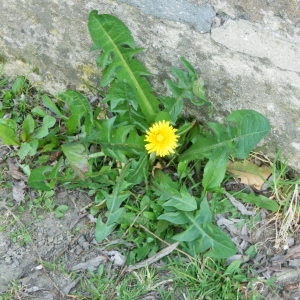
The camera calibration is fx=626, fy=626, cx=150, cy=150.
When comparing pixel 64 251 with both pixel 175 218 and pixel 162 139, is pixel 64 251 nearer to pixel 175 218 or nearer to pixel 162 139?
pixel 175 218

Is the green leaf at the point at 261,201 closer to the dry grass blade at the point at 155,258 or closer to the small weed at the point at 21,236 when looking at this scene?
the dry grass blade at the point at 155,258

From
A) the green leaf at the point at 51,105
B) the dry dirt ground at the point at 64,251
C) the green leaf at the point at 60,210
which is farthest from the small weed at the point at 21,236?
the green leaf at the point at 51,105

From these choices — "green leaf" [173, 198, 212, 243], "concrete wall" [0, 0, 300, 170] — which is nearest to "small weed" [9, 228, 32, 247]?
"green leaf" [173, 198, 212, 243]

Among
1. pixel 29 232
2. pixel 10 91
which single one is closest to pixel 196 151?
pixel 29 232

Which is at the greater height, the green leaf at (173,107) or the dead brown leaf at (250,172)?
the green leaf at (173,107)

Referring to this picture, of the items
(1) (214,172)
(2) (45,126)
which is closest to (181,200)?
(1) (214,172)
